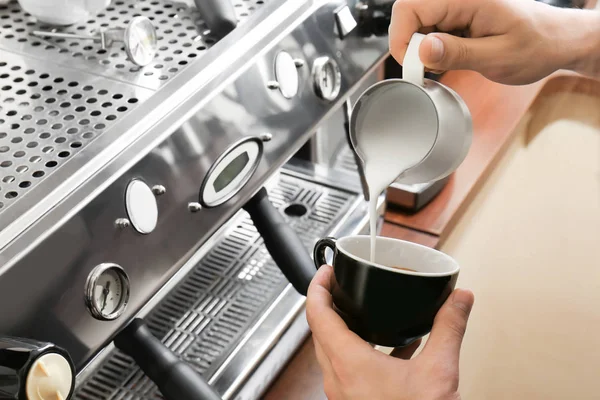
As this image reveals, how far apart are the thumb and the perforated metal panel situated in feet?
0.80

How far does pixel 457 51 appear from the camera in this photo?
22.6 inches

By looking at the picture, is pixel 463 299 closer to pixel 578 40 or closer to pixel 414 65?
pixel 414 65

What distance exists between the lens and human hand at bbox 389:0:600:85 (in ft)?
1.90

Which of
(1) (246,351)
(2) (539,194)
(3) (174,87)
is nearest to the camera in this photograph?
(3) (174,87)

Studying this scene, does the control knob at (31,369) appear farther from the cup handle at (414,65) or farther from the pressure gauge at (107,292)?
the cup handle at (414,65)

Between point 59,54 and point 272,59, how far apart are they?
219mm

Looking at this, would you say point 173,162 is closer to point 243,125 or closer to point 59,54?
point 243,125

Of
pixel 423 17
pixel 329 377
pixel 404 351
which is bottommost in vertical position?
pixel 404 351

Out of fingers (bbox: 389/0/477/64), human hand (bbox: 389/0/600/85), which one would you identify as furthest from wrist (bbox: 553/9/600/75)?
fingers (bbox: 389/0/477/64)

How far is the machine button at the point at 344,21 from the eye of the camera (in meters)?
0.74

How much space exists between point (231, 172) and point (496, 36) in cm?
27

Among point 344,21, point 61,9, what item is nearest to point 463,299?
point 344,21

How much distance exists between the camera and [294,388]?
750 millimetres

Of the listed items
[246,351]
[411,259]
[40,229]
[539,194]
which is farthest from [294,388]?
[539,194]
